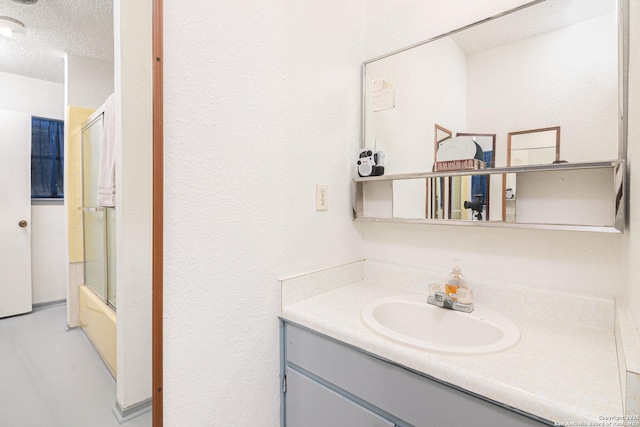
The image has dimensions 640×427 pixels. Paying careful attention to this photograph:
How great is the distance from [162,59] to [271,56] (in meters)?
0.39

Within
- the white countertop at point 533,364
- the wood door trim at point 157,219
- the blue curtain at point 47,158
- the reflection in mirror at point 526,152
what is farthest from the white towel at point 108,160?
the reflection in mirror at point 526,152

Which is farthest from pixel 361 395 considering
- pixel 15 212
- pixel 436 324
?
pixel 15 212

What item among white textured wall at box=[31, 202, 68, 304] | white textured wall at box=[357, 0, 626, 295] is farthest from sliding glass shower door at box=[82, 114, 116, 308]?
white textured wall at box=[357, 0, 626, 295]

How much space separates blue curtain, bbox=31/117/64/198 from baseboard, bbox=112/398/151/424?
72cm

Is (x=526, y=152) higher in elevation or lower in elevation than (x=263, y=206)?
higher

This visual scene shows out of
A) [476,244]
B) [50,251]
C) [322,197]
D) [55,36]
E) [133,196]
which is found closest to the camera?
[133,196]

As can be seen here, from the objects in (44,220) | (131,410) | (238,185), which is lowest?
(131,410)

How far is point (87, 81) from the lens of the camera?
0.85 metres

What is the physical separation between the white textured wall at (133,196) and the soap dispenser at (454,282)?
1.02 m

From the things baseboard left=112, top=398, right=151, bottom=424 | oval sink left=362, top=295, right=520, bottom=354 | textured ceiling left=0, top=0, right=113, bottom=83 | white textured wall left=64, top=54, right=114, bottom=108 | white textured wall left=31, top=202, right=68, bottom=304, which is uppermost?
textured ceiling left=0, top=0, right=113, bottom=83

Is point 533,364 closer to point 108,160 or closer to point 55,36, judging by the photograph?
point 108,160

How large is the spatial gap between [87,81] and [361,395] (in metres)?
1.25

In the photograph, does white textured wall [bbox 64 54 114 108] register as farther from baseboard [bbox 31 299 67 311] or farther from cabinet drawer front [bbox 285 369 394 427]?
cabinet drawer front [bbox 285 369 394 427]

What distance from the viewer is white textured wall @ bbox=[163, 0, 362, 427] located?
825 millimetres
